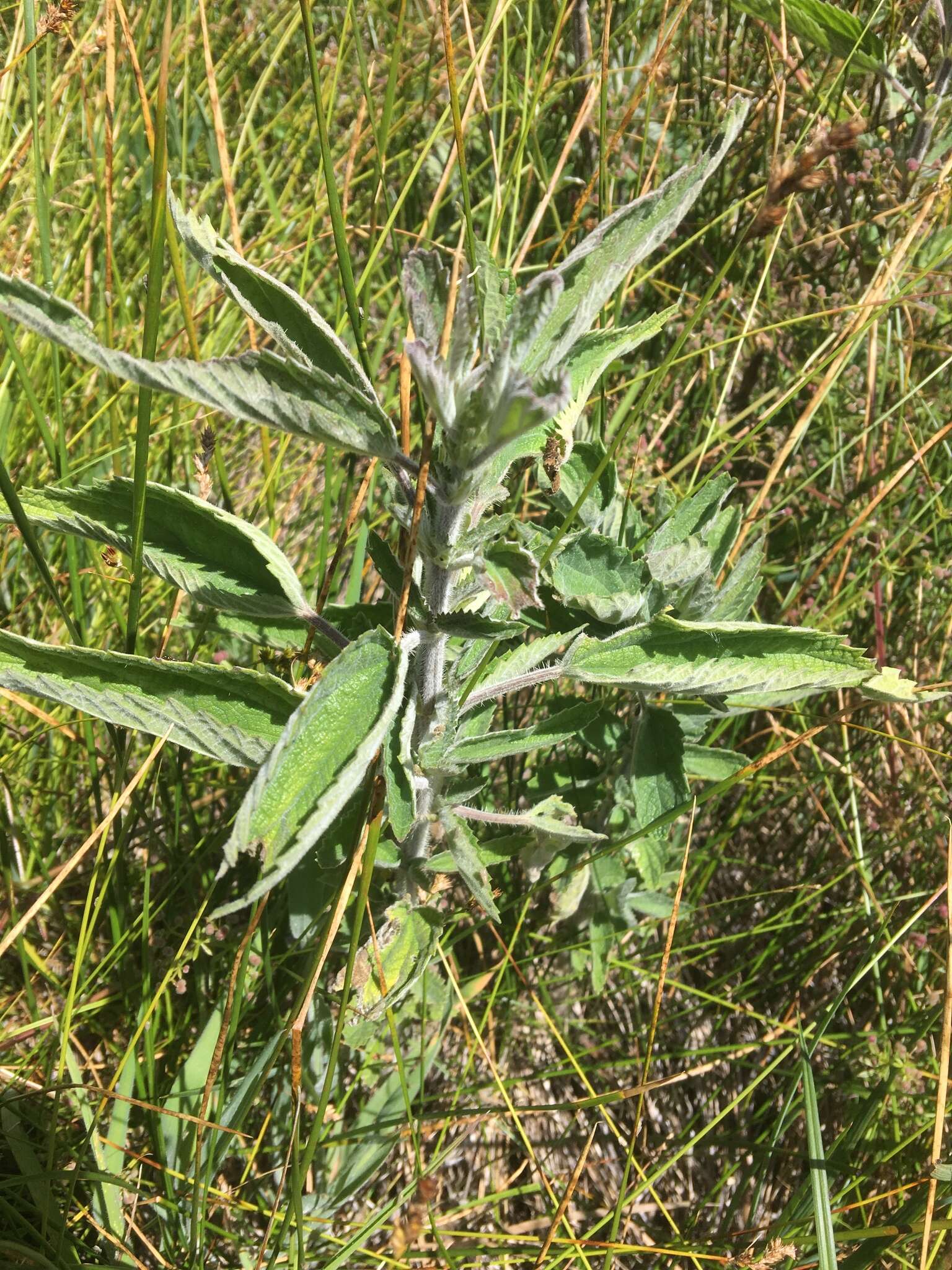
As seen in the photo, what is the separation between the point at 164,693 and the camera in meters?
0.91

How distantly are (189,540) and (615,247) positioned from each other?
508 millimetres

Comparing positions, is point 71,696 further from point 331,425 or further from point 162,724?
point 331,425

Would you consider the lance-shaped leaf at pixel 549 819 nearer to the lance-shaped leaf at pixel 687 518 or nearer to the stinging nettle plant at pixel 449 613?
the stinging nettle plant at pixel 449 613

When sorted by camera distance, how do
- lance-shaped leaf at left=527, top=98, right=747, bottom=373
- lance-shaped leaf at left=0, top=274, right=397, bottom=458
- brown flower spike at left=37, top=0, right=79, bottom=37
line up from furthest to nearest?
brown flower spike at left=37, top=0, right=79, bottom=37 < lance-shaped leaf at left=527, top=98, right=747, bottom=373 < lance-shaped leaf at left=0, top=274, right=397, bottom=458

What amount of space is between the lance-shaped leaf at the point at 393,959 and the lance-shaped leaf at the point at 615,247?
67cm

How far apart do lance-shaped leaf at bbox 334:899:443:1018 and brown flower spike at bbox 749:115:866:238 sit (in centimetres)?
94

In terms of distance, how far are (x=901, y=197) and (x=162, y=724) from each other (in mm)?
1516

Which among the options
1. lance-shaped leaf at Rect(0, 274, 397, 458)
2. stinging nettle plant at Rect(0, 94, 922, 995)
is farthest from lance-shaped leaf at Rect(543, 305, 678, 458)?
lance-shaped leaf at Rect(0, 274, 397, 458)

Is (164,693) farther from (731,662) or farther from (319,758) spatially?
(731,662)

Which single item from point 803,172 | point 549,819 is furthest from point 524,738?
point 803,172

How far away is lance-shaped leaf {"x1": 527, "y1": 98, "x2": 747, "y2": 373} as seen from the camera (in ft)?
2.72

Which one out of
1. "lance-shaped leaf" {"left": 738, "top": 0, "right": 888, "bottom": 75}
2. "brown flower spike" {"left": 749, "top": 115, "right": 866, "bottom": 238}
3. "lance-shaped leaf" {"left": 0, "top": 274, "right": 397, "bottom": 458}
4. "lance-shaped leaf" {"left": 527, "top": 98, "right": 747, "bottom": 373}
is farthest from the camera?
"lance-shaped leaf" {"left": 738, "top": 0, "right": 888, "bottom": 75}

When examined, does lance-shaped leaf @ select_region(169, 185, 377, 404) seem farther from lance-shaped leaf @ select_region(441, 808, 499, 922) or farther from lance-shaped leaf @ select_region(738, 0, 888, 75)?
lance-shaped leaf @ select_region(738, 0, 888, 75)

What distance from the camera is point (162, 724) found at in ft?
3.05
